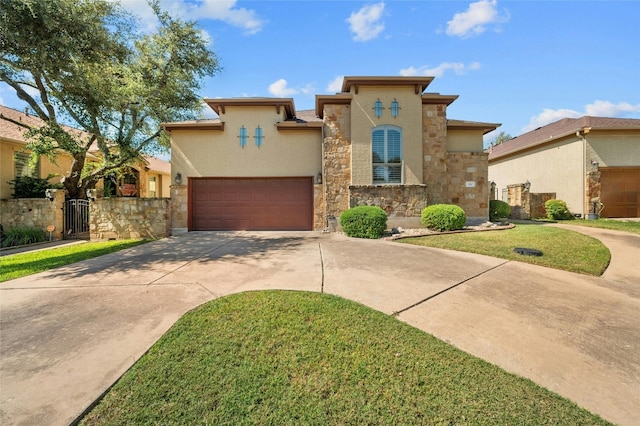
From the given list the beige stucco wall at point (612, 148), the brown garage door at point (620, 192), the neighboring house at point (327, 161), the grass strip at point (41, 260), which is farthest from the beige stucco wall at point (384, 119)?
the brown garage door at point (620, 192)

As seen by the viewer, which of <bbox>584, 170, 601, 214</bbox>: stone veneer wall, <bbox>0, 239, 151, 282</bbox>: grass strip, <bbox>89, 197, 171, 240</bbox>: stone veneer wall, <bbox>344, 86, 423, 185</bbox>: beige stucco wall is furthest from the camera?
<bbox>584, 170, 601, 214</bbox>: stone veneer wall

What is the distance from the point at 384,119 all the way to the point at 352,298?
8803 mm

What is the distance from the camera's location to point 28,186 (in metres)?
11.3

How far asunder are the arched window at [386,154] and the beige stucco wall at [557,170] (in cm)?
1120

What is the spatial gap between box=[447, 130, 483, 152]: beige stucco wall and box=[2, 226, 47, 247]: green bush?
54.8 ft

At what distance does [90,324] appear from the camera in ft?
10.5

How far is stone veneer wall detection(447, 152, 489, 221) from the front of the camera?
11594 mm

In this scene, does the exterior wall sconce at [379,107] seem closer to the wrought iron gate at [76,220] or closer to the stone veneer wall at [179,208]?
the stone veneer wall at [179,208]

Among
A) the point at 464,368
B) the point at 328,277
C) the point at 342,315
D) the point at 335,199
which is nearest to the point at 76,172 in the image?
the point at 335,199

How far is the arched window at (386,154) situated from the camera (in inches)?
425

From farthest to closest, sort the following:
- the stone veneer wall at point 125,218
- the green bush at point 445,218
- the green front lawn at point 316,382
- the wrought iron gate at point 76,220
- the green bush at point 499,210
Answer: the green bush at point 499,210 < the wrought iron gate at point 76,220 < the stone veneer wall at point 125,218 < the green bush at point 445,218 < the green front lawn at point 316,382

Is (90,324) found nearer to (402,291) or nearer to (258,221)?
(402,291)

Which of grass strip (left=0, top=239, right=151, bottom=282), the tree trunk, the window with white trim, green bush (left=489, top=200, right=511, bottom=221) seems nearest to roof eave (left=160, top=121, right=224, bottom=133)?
the tree trunk

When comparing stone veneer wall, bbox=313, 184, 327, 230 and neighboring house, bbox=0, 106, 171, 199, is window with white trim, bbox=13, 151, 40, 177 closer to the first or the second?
neighboring house, bbox=0, 106, 171, 199
